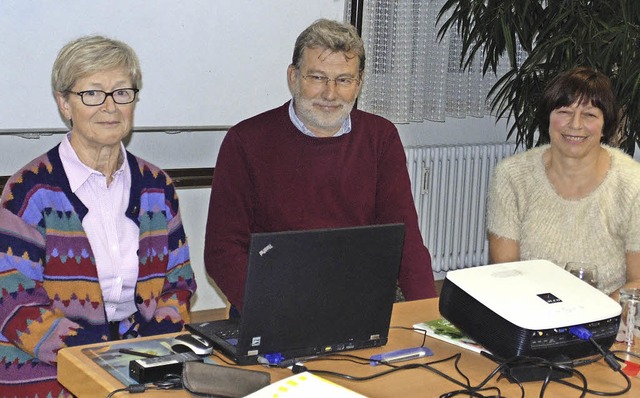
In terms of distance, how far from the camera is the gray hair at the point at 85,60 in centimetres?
233

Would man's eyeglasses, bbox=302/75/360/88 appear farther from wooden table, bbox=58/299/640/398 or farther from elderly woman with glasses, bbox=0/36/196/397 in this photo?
wooden table, bbox=58/299/640/398

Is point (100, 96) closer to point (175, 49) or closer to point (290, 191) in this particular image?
point (290, 191)

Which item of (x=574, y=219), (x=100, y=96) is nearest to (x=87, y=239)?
(x=100, y=96)

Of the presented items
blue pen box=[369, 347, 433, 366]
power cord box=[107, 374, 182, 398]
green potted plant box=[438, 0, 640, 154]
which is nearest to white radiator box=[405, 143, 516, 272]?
green potted plant box=[438, 0, 640, 154]

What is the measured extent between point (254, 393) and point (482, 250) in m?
4.14

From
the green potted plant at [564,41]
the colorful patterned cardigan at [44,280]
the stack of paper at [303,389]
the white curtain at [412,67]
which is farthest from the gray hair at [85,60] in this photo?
the white curtain at [412,67]

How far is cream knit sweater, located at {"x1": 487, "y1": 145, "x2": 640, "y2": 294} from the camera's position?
280 cm

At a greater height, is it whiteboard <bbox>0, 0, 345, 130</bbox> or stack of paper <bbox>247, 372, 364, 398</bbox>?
whiteboard <bbox>0, 0, 345, 130</bbox>

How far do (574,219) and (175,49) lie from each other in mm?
2052

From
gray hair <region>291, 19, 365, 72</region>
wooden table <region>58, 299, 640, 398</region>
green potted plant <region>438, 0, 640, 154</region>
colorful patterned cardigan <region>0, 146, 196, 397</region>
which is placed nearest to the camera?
wooden table <region>58, 299, 640, 398</region>

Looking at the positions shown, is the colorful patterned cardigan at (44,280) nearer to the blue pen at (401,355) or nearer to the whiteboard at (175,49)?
the blue pen at (401,355)

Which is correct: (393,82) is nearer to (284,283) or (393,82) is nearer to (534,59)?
(534,59)

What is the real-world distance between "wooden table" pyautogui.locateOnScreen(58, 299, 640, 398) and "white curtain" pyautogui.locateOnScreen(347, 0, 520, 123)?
2938mm

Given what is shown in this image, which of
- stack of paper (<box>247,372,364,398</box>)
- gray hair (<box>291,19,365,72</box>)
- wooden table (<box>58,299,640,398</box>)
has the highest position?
gray hair (<box>291,19,365,72</box>)
